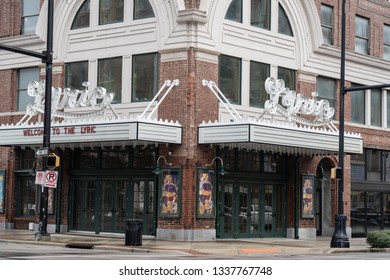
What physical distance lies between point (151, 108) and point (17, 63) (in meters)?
9.35

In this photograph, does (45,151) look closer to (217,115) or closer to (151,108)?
(151,108)

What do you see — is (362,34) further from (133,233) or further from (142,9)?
(133,233)

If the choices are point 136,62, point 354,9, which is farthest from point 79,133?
point 354,9

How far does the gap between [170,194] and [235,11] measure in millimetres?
8749

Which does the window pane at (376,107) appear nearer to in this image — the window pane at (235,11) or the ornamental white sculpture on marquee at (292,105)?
the ornamental white sculpture on marquee at (292,105)

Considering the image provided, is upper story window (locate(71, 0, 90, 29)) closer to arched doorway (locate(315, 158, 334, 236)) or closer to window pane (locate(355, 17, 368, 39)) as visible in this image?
arched doorway (locate(315, 158, 334, 236))

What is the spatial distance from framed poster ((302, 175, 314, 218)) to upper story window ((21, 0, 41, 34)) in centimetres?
1515

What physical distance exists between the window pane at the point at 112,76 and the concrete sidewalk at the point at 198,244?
6367 mm

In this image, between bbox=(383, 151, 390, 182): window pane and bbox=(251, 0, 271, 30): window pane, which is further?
bbox=(383, 151, 390, 182): window pane

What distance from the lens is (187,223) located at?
102 feet

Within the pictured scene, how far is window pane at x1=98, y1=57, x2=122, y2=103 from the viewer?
1347 inches

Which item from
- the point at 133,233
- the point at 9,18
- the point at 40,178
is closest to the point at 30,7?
the point at 9,18

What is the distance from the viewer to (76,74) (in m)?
36.0

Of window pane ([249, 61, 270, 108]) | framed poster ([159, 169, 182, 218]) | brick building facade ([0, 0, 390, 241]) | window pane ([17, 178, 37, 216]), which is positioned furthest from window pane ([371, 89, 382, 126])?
window pane ([17, 178, 37, 216])
